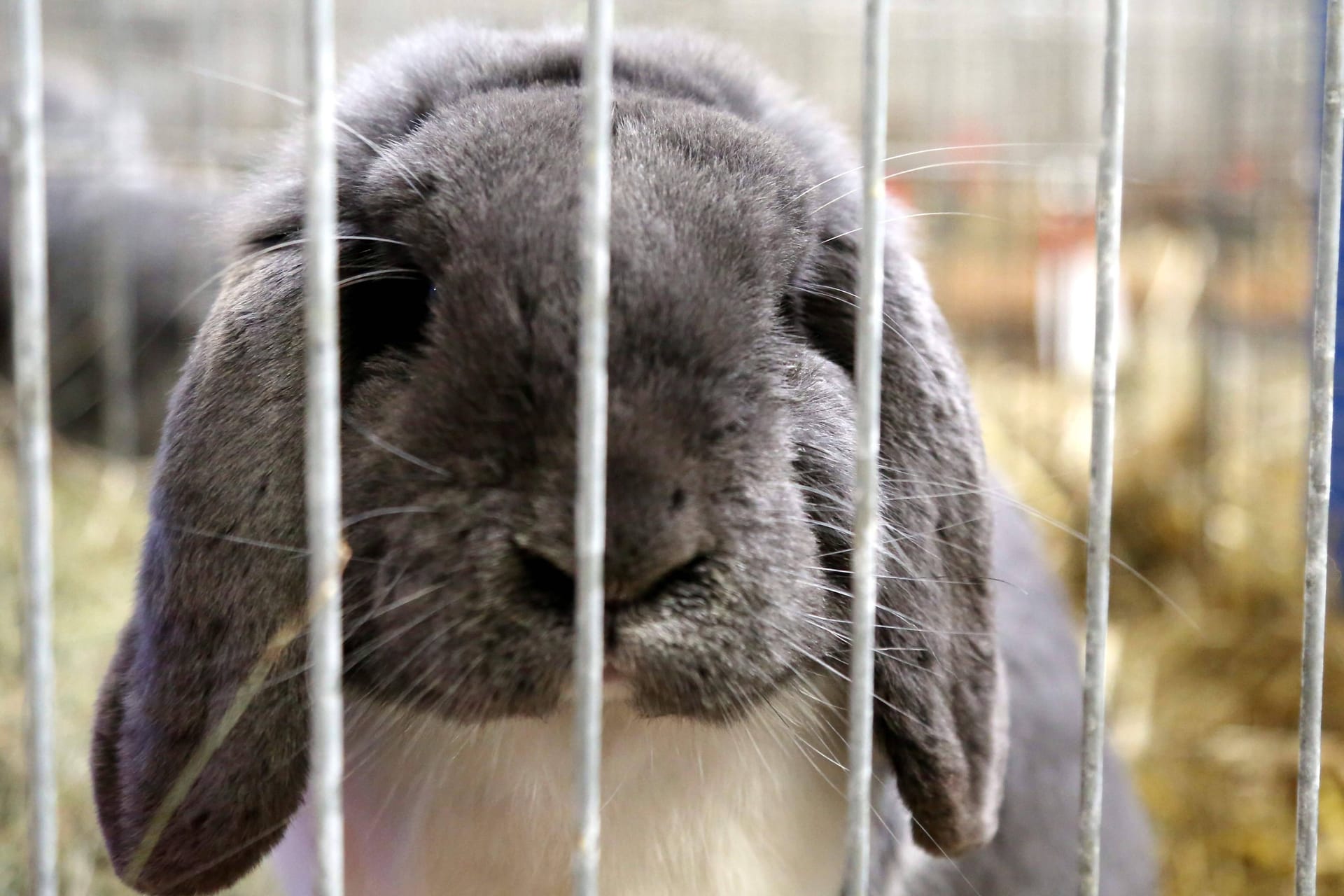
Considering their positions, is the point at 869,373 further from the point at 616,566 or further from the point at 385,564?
the point at 385,564

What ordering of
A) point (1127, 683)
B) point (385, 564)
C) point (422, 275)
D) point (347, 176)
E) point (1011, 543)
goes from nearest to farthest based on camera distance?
point (385, 564) → point (422, 275) → point (347, 176) → point (1011, 543) → point (1127, 683)

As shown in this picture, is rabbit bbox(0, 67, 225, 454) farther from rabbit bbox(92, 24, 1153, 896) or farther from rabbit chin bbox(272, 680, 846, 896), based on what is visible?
rabbit chin bbox(272, 680, 846, 896)

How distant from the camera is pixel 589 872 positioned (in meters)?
1.08

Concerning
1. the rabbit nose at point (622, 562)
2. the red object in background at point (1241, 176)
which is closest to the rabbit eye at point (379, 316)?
the rabbit nose at point (622, 562)

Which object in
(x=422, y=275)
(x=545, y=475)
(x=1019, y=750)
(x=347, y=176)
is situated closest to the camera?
(x=545, y=475)

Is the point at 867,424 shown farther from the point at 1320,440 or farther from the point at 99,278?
the point at 99,278

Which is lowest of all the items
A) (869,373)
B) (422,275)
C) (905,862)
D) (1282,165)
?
(905,862)

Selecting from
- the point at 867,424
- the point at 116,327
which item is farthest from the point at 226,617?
the point at 116,327

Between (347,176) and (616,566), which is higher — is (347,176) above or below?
above

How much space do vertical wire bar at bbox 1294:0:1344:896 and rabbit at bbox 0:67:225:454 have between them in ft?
13.7

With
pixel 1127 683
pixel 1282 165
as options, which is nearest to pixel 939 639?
pixel 1127 683

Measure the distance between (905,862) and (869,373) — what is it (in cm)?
118

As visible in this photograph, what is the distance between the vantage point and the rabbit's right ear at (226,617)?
55.6 inches

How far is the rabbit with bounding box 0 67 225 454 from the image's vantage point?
483 centimetres
